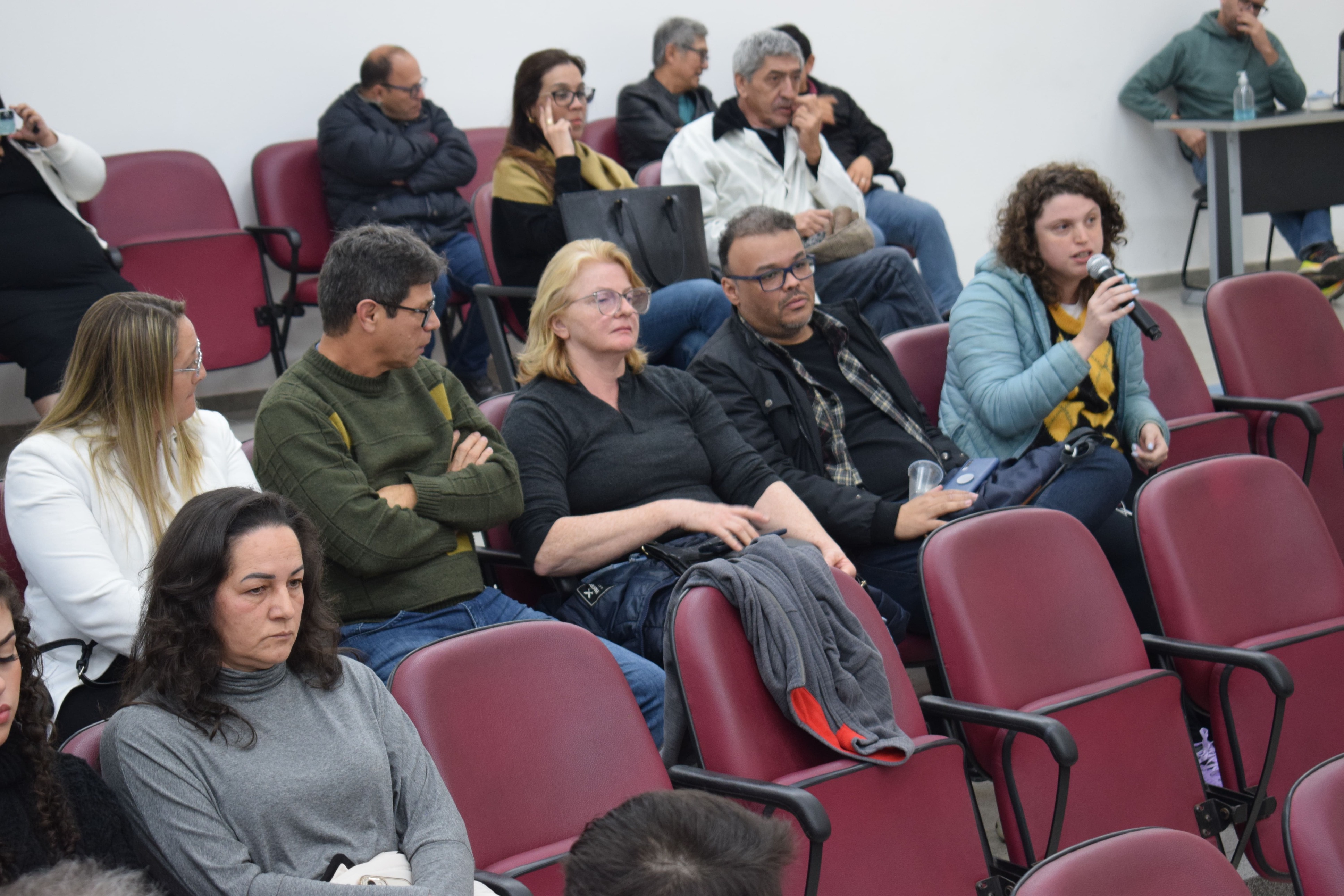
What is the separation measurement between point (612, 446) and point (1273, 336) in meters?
1.96

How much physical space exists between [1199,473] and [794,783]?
1050mm

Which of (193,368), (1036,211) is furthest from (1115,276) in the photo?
(193,368)

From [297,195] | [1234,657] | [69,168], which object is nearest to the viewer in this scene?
[1234,657]

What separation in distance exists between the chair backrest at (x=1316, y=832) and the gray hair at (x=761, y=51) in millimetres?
2956

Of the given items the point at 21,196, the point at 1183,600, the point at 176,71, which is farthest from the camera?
the point at 176,71

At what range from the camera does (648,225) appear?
3.46 meters

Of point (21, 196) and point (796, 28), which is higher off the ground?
point (796, 28)

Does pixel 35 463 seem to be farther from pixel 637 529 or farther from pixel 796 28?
pixel 796 28

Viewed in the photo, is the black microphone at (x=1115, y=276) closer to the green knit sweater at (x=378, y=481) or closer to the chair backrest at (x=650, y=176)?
the green knit sweater at (x=378, y=481)

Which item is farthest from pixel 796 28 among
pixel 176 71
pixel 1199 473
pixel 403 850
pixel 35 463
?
pixel 403 850

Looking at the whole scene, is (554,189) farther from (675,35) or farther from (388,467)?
(675,35)

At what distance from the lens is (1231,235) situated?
5273mm

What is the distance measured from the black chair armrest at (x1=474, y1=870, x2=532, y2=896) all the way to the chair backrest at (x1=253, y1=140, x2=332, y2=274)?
3.23m

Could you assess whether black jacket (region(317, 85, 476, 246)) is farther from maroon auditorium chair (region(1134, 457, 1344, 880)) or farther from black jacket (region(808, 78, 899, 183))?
maroon auditorium chair (region(1134, 457, 1344, 880))
